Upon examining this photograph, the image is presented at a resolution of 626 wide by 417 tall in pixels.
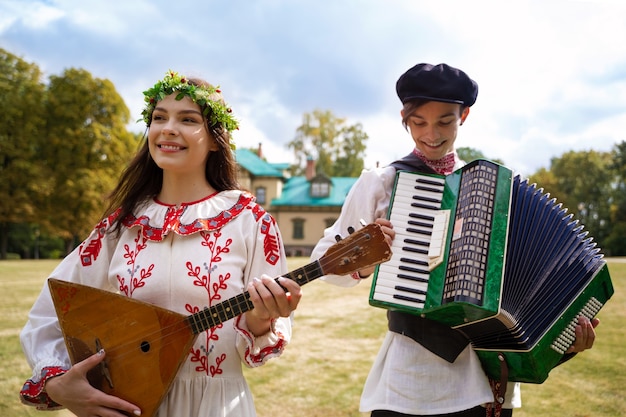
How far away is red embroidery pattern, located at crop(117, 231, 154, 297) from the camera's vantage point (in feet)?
6.69

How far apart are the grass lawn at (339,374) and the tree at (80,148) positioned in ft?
55.9

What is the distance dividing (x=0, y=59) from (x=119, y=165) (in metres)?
8.32

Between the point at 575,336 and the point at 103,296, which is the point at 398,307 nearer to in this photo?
the point at 575,336

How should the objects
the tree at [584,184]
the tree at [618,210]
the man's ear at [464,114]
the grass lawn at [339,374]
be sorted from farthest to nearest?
1. the tree at [584,184]
2. the tree at [618,210]
3. the grass lawn at [339,374]
4. the man's ear at [464,114]

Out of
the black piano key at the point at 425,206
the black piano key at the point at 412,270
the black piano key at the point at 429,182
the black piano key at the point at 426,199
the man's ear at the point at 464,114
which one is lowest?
the black piano key at the point at 412,270

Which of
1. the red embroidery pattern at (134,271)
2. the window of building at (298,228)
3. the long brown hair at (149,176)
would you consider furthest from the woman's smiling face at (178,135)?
the window of building at (298,228)

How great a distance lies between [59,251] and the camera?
126 ft

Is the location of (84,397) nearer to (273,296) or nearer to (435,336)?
(273,296)

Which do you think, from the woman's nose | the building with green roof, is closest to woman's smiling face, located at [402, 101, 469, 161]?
the woman's nose

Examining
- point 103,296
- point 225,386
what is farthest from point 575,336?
point 103,296

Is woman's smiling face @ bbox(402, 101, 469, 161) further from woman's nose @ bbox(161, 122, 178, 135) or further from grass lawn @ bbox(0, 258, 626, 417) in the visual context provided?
grass lawn @ bbox(0, 258, 626, 417)

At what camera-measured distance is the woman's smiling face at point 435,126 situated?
2367 millimetres

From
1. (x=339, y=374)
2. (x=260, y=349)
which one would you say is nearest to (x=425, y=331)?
(x=260, y=349)

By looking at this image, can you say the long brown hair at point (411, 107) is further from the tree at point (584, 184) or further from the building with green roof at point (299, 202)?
the tree at point (584, 184)
